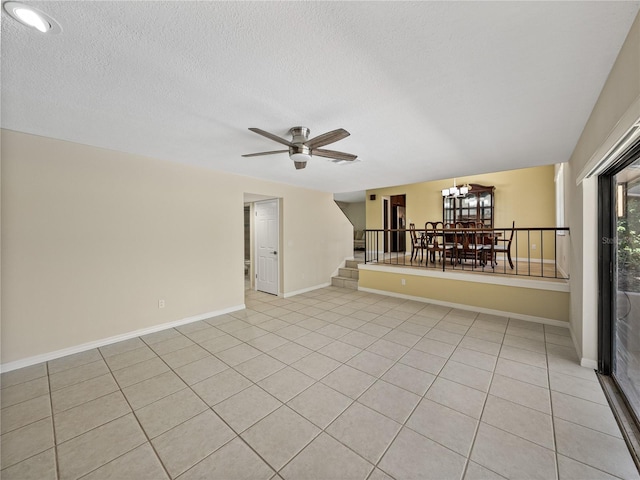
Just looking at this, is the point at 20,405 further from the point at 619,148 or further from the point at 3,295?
the point at 619,148

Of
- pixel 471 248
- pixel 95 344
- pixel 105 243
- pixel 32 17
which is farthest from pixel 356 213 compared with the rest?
pixel 32 17

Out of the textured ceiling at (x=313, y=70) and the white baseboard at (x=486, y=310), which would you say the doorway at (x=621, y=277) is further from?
the white baseboard at (x=486, y=310)

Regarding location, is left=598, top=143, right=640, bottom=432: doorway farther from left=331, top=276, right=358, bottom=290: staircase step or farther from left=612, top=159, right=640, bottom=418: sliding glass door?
left=331, top=276, right=358, bottom=290: staircase step

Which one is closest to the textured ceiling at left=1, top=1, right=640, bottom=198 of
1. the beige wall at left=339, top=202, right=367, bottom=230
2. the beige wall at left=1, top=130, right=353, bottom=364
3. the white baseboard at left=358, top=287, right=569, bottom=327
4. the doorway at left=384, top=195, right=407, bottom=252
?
the beige wall at left=1, top=130, right=353, bottom=364

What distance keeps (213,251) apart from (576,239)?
479cm

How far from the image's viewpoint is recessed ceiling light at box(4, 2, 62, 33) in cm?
112

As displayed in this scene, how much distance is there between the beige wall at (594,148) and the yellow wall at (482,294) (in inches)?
29.7

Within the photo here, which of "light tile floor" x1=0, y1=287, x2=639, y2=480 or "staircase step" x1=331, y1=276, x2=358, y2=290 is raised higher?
"staircase step" x1=331, y1=276, x2=358, y2=290

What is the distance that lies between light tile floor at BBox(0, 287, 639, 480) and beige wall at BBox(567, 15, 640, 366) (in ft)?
1.42

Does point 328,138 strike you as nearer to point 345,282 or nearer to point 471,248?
point 471,248

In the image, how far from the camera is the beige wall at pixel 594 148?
4.10 ft

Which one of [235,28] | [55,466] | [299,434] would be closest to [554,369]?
[299,434]

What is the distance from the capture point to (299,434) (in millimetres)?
1676

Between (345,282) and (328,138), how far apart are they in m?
4.52
